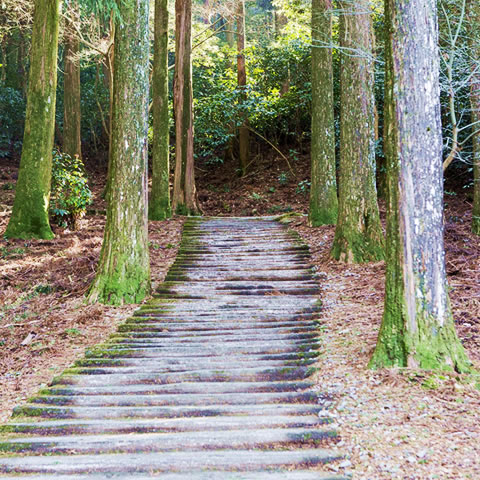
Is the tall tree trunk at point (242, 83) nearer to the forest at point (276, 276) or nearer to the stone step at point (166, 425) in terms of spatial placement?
the forest at point (276, 276)

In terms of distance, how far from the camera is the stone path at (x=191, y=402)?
12.1 ft

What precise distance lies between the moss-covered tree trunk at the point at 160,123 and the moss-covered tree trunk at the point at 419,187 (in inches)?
368

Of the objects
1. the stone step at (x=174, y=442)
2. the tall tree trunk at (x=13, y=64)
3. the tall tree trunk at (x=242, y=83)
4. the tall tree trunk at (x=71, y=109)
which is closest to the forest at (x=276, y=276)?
the stone step at (x=174, y=442)

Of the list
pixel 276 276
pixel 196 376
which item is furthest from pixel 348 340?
pixel 276 276

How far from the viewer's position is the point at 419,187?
484 centimetres

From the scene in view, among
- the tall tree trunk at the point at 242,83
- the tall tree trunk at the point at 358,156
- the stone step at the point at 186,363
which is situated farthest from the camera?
the tall tree trunk at the point at 242,83

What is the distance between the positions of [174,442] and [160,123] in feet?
36.3

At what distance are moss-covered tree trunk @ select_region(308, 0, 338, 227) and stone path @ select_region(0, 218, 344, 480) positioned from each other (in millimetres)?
3969

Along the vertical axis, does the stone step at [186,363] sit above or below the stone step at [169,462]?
above

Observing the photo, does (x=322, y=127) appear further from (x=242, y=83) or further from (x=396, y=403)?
(x=242, y=83)

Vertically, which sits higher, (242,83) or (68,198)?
(242,83)

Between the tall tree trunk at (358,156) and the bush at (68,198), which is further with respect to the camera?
the bush at (68,198)

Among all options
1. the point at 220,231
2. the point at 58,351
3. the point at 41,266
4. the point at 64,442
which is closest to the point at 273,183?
the point at 220,231

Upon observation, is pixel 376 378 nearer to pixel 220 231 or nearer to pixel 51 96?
pixel 220 231
